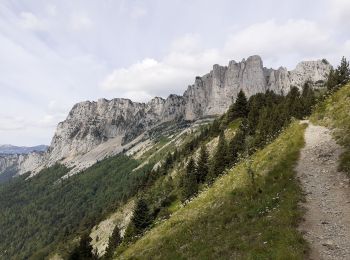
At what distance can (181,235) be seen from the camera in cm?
3030

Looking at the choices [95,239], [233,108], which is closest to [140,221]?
[233,108]

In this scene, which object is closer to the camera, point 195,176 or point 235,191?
point 235,191

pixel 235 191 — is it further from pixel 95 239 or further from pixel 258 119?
pixel 95 239

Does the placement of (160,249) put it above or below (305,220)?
below

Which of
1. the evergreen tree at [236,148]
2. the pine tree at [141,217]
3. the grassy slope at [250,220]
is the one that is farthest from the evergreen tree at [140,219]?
the grassy slope at [250,220]

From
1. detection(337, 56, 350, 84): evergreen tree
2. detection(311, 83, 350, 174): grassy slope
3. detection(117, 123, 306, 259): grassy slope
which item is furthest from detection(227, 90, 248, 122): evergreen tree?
detection(117, 123, 306, 259): grassy slope

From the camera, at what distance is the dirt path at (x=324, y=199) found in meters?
20.0

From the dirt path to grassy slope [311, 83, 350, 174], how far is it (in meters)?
0.74

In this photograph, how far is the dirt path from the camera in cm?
2003

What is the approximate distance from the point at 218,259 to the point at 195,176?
206 feet

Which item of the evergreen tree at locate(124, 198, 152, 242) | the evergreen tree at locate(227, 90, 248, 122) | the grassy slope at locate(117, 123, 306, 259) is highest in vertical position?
the evergreen tree at locate(227, 90, 248, 122)

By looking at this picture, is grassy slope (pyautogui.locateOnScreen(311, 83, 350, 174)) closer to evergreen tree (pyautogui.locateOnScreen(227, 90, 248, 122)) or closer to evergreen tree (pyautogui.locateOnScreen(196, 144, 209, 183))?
evergreen tree (pyautogui.locateOnScreen(196, 144, 209, 183))

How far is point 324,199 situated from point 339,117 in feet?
52.4

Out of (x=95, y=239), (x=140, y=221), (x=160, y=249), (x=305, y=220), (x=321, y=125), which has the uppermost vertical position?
(x=321, y=125)
